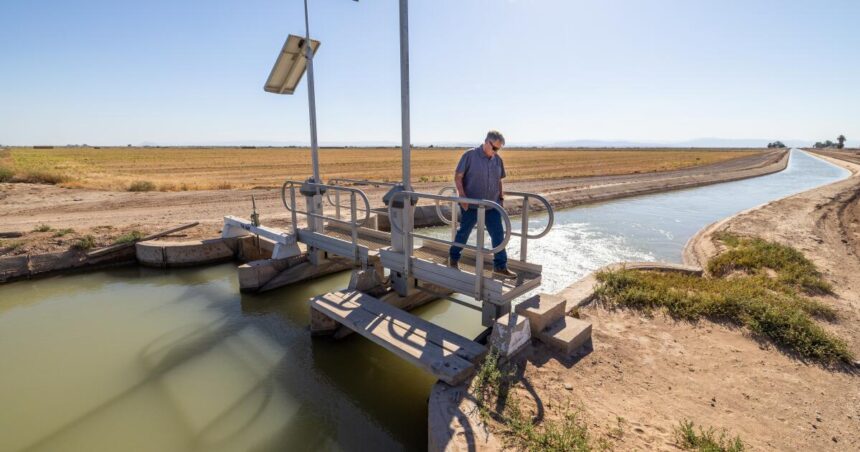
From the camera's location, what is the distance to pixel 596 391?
3695mm

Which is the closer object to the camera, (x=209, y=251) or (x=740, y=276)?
(x=740, y=276)

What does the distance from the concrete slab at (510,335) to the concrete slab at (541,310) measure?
0.17 meters

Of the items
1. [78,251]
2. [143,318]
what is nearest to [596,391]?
[143,318]

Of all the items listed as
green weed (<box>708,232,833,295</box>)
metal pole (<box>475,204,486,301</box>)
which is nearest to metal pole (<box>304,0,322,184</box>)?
metal pole (<box>475,204,486,301</box>)

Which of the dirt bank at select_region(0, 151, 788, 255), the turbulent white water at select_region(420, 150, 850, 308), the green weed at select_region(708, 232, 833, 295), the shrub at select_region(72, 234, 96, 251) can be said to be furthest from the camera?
the turbulent white water at select_region(420, 150, 850, 308)

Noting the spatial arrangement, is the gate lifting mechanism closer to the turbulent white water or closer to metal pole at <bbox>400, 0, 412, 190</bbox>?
metal pole at <bbox>400, 0, 412, 190</bbox>

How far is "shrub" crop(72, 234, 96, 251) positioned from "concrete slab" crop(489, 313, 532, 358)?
30.8 ft

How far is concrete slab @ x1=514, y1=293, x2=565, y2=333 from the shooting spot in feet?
14.5

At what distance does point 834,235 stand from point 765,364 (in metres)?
10.8

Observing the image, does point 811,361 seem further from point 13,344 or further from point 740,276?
point 13,344

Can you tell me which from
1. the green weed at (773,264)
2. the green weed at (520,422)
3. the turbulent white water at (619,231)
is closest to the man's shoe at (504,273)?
the green weed at (520,422)

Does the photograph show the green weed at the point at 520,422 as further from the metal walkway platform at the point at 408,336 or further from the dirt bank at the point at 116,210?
the dirt bank at the point at 116,210

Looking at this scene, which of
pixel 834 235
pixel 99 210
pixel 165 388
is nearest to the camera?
pixel 165 388

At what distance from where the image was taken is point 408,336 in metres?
4.37
